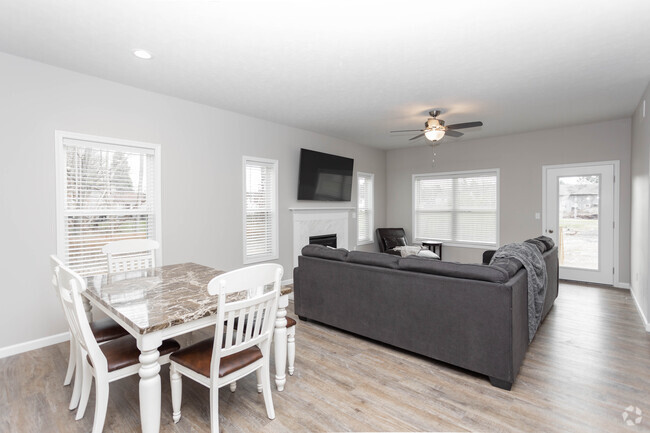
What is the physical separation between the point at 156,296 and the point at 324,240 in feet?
→ 13.5

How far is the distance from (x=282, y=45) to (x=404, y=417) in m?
2.89

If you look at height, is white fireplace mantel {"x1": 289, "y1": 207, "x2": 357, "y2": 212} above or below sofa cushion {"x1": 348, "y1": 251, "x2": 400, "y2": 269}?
above

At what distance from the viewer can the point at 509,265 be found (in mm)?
2600

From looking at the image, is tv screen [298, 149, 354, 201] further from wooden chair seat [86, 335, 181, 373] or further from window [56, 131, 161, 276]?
wooden chair seat [86, 335, 181, 373]

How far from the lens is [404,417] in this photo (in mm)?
2061

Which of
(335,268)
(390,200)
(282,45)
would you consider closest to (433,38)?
(282,45)

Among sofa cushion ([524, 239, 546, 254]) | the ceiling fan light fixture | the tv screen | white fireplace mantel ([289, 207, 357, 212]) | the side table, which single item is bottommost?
the side table

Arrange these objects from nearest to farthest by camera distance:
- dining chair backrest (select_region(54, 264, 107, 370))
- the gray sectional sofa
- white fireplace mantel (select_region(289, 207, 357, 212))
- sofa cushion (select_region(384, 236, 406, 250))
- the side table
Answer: dining chair backrest (select_region(54, 264, 107, 370)) → the gray sectional sofa → white fireplace mantel (select_region(289, 207, 357, 212)) → the side table → sofa cushion (select_region(384, 236, 406, 250))

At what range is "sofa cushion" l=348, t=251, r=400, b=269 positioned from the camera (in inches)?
117

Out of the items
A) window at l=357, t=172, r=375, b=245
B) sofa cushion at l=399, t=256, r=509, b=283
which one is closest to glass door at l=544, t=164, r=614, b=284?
window at l=357, t=172, r=375, b=245

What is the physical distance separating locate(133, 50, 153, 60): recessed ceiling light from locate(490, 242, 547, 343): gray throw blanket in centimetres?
350

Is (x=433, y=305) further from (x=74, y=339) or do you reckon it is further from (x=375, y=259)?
(x=74, y=339)

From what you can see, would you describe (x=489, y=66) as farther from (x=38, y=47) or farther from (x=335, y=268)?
(x=38, y=47)

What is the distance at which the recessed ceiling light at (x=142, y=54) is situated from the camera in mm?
2844
